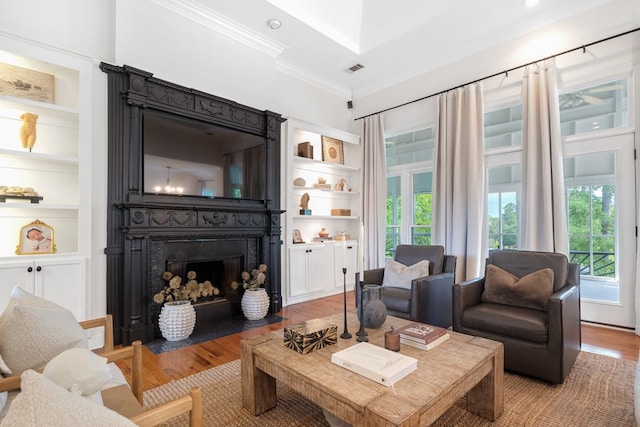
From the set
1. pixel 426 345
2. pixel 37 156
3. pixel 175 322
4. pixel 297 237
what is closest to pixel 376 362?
pixel 426 345

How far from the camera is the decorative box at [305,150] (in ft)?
16.2

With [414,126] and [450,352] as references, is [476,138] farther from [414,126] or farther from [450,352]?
[450,352]

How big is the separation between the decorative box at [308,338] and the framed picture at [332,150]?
378 centimetres

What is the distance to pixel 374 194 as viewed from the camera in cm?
536

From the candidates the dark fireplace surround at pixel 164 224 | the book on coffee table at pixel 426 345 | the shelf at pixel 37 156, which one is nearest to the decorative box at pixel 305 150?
the dark fireplace surround at pixel 164 224

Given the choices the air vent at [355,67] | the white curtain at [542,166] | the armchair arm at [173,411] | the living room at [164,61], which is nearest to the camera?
the armchair arm at [173,411]

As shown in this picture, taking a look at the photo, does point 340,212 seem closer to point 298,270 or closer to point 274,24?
point 298,270

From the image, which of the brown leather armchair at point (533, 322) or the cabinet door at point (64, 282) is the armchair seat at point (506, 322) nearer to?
the brown leather armchair at point (533, 322)

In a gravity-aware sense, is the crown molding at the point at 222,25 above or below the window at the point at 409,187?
above

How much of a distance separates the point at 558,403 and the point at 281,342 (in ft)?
5.63

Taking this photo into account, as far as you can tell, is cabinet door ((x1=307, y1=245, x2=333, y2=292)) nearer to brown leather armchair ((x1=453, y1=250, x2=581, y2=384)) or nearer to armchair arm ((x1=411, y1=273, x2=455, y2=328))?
armchair arm ((x1=411, y1=273, x2=455, y2=328))

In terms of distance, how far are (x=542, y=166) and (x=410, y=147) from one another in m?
1.98

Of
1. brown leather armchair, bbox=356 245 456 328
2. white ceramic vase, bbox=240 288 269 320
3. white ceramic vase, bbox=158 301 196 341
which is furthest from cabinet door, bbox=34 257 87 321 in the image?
brown leather armchair, bbox=356 245 456 328

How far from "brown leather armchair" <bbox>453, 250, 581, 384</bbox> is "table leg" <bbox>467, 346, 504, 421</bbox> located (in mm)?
585
